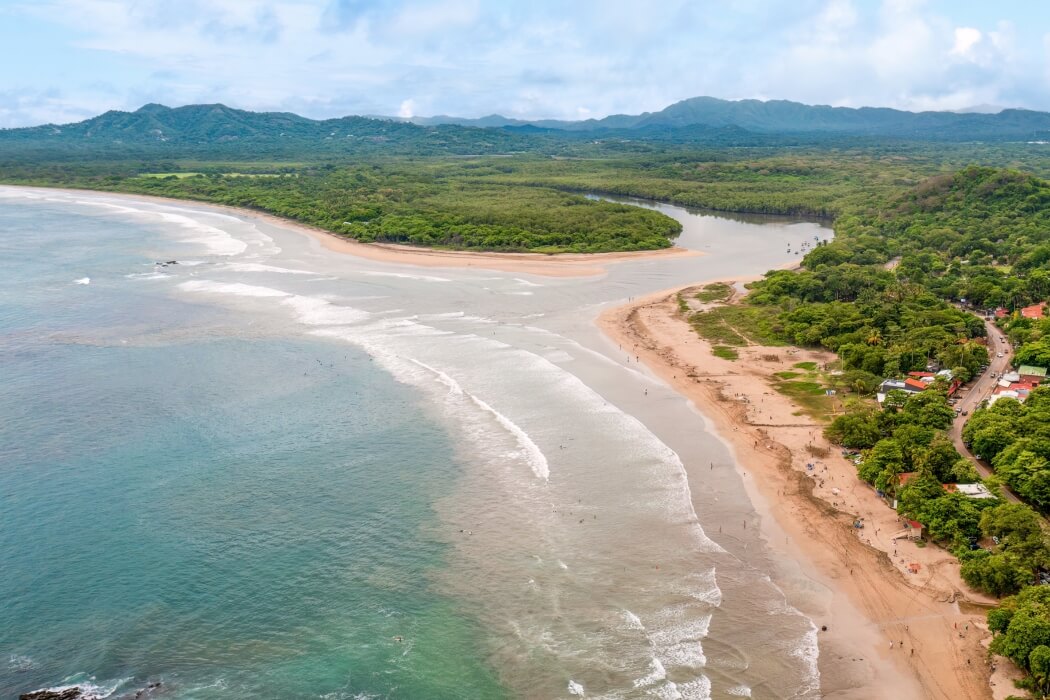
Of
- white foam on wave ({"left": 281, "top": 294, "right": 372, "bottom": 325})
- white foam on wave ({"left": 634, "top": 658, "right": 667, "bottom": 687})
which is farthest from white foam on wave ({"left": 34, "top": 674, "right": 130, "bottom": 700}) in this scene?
white foam on wave ({"left": 281, "top": 294, "right": 372, "bottom": 325})

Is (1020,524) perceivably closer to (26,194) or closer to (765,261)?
(765,261)

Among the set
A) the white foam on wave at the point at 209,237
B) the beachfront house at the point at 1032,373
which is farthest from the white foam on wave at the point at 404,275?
the beachfront house at the point at 1032,373

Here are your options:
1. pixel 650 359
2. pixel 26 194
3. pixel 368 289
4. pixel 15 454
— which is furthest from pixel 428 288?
pixel 26 194

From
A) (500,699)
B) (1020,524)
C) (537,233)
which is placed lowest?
(500,699)

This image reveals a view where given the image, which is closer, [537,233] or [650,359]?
[650,359]

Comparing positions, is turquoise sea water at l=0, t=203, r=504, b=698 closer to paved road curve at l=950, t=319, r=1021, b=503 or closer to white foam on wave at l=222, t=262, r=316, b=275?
paved road curve at l=950, t=319, r=1021, b=503

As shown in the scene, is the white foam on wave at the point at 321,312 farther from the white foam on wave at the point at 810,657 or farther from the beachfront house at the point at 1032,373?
the beachfront house at the point at 1032,373

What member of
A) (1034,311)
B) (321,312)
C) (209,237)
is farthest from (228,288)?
(1034,311)
